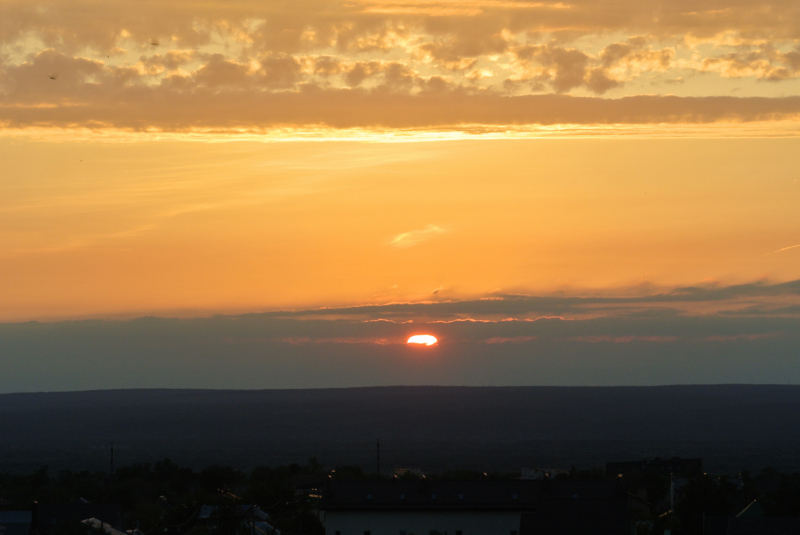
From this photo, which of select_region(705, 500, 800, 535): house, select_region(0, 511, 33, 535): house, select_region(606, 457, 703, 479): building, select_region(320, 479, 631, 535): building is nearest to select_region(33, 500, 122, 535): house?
select_region(0, 511, 33, 535): house

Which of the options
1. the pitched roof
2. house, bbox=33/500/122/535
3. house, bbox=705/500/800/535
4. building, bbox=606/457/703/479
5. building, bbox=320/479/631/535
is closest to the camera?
house, bbox=705/500/800/535

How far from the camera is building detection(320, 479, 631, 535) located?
5047 cm

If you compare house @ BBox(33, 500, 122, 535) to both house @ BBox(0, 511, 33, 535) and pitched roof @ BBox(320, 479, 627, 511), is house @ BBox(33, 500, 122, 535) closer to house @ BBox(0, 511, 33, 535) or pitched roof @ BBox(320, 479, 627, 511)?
house @ BBox(0, 511, 33, 535)

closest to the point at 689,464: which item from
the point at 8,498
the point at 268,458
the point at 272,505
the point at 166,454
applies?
the point at 272,505

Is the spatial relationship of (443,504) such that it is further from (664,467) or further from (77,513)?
(664,467)

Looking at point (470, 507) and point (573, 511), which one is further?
point (470, 507)

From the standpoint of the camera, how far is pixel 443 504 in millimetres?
50750

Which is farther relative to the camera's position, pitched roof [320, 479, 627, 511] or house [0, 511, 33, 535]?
pitched roof [320, 479, 627, 511]

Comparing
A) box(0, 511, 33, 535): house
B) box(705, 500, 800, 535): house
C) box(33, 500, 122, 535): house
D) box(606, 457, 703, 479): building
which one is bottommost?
box(705, 500, 800, 535): house

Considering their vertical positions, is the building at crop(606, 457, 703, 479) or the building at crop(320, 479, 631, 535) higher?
the building at crop(606, 457, 703, 479)

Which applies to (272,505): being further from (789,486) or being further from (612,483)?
(789,486)

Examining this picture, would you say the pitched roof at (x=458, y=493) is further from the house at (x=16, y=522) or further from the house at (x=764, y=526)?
the house at (x=16, y=522)

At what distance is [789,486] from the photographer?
59.2 metres

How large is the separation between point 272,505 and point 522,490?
25.2m
